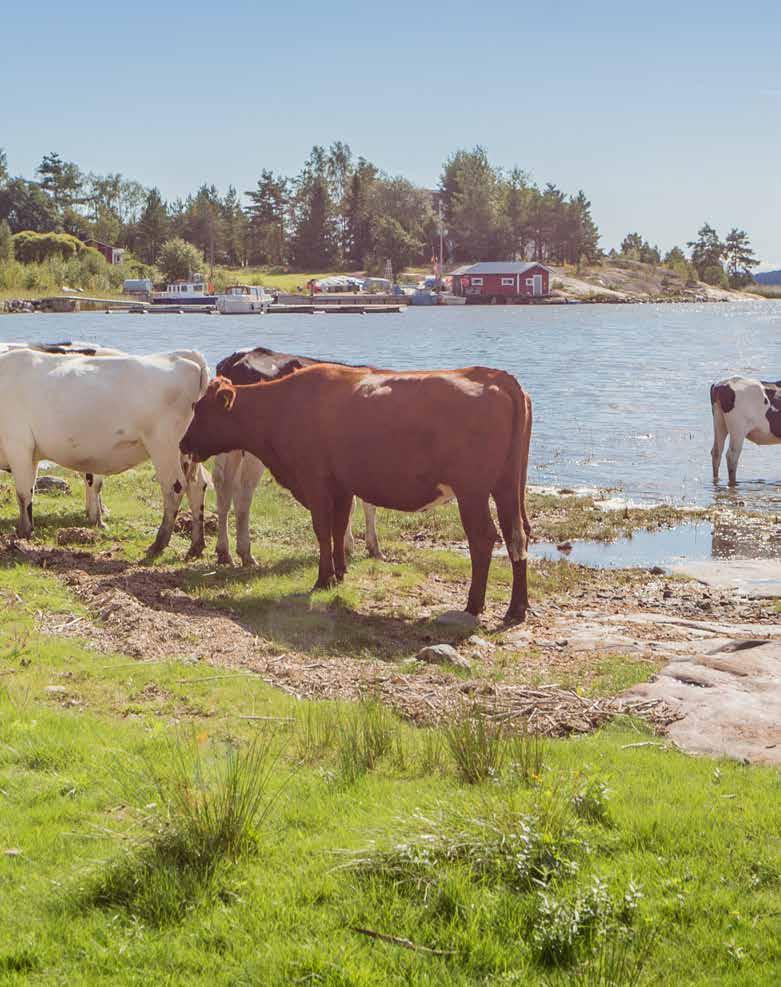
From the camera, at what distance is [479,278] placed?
490 feet

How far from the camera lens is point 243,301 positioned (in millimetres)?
124188

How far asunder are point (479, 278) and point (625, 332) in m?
55.0

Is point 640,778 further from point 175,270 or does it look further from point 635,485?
point 175,270

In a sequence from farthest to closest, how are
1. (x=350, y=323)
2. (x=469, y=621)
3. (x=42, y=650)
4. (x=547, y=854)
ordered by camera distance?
1. (x=350, y=323)
2. (x=469, y=621)
3. (x=42, y=650)
4. (x=547, y=854)

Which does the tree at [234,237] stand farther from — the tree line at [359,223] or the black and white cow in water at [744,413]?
the black and white cow in water at [744,413]

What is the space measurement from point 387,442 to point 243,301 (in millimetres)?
115599

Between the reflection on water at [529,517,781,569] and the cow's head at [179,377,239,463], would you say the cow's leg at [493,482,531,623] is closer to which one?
the cow's head at [179,377,239,463]

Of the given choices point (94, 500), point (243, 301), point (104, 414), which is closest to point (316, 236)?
point (243, 301)

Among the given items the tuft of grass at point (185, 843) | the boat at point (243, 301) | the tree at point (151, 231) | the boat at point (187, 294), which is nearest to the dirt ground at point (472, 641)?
the tuft of grass at point (185, 843)

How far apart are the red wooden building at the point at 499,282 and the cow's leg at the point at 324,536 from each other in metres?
139

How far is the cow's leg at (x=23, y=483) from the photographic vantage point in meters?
13.4

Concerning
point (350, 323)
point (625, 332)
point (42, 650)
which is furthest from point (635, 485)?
point (350, 323)

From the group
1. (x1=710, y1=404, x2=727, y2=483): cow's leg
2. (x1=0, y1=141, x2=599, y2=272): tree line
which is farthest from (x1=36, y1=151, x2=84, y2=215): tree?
(x1=710, y1=404, x2=727, y2=483): cow's leg

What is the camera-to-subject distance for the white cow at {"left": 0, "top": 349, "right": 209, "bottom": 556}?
1298 cm
